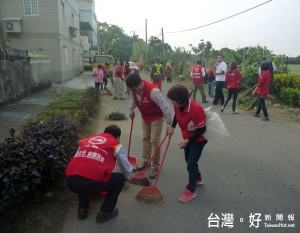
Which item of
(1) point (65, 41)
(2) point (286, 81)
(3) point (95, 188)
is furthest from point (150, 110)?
(1) point (65, 41)

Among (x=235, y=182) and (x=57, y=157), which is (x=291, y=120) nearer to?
(x=235, y=182)

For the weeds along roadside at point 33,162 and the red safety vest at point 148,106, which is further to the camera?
the red safety vest at point 148,106

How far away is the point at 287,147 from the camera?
669cm

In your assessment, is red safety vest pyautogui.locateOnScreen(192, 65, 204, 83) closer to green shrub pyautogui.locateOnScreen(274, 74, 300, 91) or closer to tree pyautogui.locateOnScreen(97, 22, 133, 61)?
green shrub pyautogui.locateOnScreen(274, 74, 300, 91)

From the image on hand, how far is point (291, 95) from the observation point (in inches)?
450

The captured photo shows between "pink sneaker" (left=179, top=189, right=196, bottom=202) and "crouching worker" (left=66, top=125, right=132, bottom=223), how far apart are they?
883mm

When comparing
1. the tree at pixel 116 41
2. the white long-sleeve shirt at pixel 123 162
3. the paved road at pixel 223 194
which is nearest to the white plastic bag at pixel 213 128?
the paved road at pixel 223 194

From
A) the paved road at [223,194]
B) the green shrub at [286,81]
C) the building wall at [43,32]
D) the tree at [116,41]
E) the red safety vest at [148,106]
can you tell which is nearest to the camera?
the paved road at [223,194]

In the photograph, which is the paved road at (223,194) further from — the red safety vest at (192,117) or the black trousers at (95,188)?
the red safety vest at (192,117)

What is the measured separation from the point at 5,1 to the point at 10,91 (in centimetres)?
1144

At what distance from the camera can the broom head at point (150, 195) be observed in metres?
4.08

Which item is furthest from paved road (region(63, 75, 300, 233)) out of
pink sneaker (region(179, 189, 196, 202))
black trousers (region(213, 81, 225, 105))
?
black trousers (region(213, 81, 225, 105))

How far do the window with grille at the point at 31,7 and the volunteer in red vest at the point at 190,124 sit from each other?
19096 mm

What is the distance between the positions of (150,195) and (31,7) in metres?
19.6
